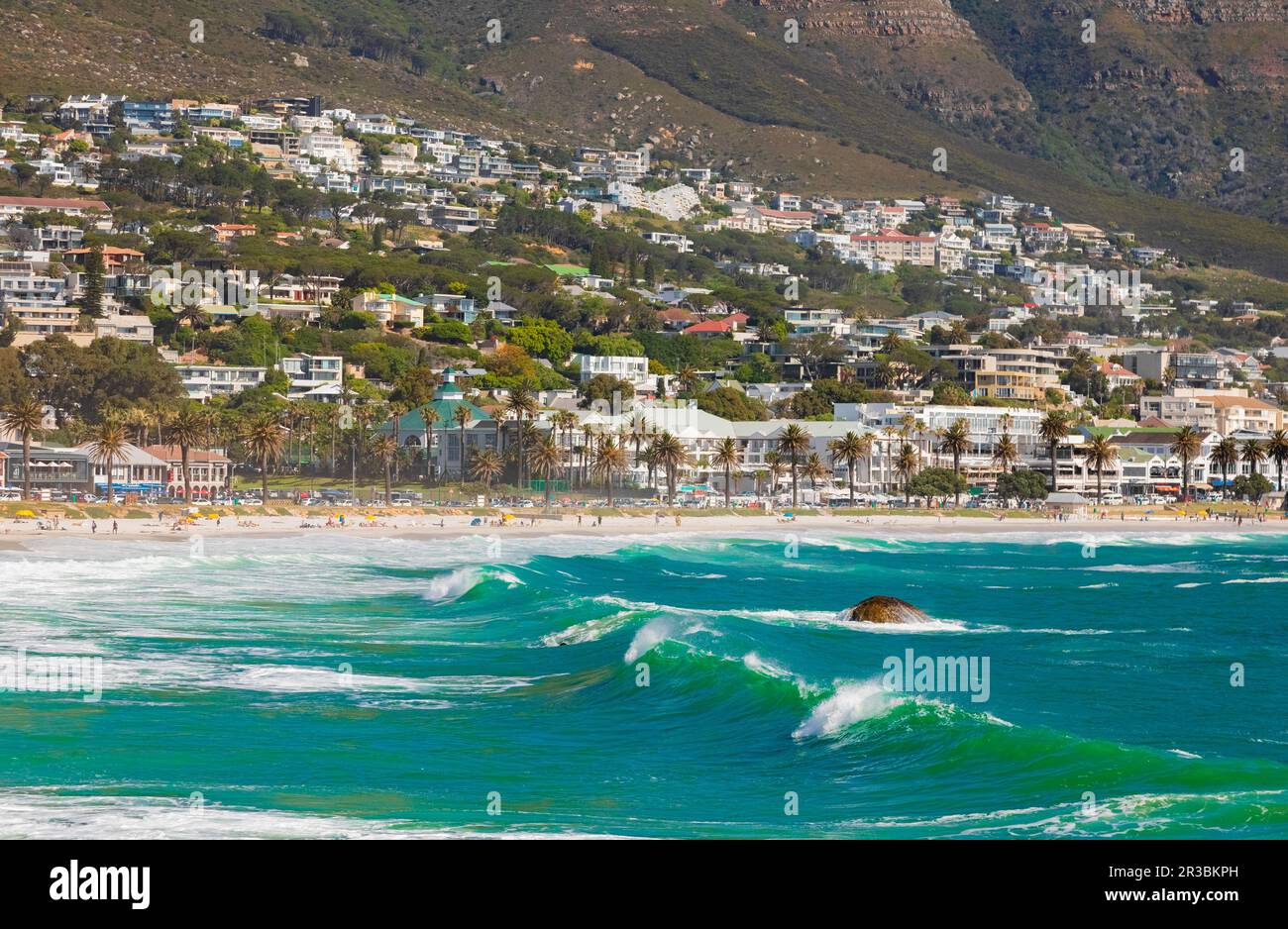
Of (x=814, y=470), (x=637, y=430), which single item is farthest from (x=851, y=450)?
(x=637, y=430)

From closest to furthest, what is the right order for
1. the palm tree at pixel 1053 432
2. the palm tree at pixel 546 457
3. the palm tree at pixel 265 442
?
the palm tree at pixel 265 442, the palm tree at pixel 546 457, the palm tree at pixel 1053 432

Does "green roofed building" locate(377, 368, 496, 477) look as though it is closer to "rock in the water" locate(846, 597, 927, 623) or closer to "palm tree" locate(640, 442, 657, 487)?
"palm tree" locate(640, 442, 657, 487)

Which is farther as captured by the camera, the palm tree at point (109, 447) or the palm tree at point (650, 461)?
the palm tree at point (650, 461)

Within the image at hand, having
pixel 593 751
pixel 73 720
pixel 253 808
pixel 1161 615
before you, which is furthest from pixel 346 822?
pixel 1161 615

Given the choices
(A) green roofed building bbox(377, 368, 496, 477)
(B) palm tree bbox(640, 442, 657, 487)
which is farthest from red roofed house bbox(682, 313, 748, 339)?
(B) palm tree bbox(640, 442, 657, 487)

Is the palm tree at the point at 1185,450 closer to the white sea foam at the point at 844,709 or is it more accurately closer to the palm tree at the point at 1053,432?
the palm tree at the point at 1053,432

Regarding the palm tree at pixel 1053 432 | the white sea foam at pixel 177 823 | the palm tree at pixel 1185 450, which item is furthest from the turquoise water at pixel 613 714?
the palm tree at pixel 1185 450
